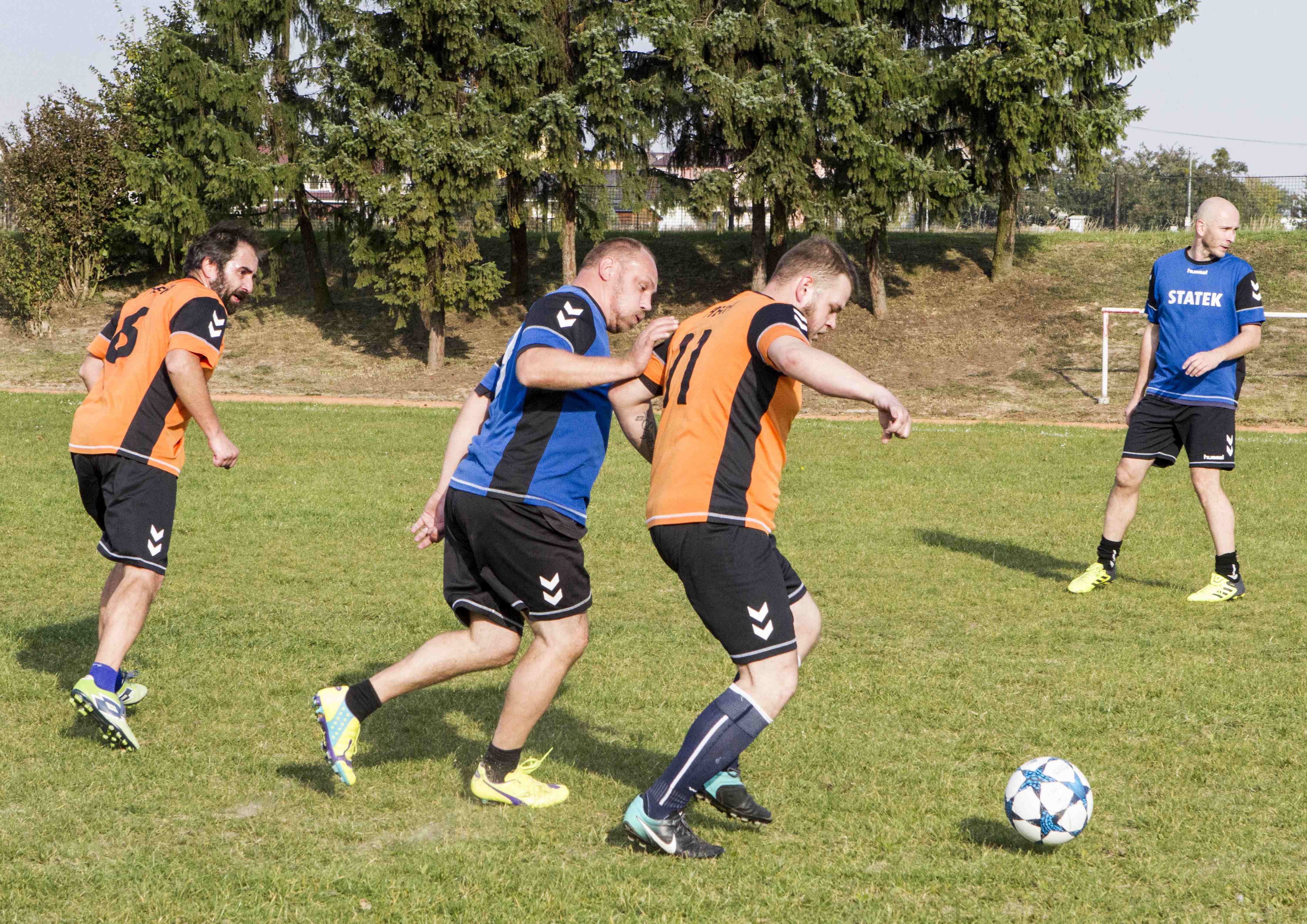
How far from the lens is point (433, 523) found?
4625mm

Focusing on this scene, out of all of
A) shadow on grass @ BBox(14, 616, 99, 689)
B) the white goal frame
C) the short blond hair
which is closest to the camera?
the short blond hair

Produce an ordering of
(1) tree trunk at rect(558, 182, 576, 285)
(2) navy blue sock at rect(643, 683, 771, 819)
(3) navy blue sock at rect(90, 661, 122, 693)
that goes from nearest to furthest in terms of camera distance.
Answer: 1. (2) navy blue sock at rect(643, 683, 771, 819)
2. (3) navy blue sock at rect(90, 661, 122, 693)
3. (1) tree trunk at rect(558, 182, 576, 285)

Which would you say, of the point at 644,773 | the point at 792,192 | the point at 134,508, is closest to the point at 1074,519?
the point at 644,773

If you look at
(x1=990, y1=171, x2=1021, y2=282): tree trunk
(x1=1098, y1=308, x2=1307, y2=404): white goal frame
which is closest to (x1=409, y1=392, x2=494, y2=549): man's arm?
(x1=1098, y1=308, x2=1307, y2=404): white goal frame

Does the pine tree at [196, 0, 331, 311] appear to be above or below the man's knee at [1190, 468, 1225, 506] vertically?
above

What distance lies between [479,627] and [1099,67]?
26.0 metres

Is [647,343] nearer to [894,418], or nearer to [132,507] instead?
[894,418]

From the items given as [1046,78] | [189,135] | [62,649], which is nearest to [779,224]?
[1046,78]

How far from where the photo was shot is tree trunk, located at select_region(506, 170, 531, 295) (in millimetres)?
27531

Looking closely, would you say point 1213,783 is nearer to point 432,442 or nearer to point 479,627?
point 479,627

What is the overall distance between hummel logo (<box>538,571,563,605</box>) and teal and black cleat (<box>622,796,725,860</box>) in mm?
741

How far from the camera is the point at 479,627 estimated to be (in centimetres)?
453

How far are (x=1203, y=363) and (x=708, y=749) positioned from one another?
5.16 m

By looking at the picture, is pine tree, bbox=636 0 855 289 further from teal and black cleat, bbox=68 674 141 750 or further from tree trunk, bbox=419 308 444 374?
teal and black cleat, bbox=68 674 141 750
